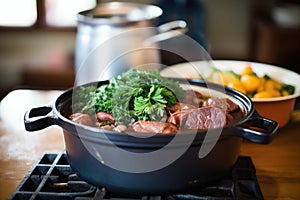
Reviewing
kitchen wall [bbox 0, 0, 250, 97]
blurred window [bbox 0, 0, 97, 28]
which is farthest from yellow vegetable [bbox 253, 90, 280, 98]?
blurred window [bbox 0, 0, 97, 28]

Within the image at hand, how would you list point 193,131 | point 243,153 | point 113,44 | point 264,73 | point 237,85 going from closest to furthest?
1. point 193,131
2. point 243,153
3. point 237,85
4. point 264,73
5. point 113,44

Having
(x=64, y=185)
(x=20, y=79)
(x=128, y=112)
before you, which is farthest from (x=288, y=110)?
(x=20, y=79)

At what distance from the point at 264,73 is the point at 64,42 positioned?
214 cm

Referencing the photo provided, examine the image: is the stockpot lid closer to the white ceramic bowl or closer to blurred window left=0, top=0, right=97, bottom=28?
the white ceramic bowl

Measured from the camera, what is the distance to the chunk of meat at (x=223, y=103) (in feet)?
3.11

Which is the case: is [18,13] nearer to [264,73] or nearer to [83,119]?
[264,73]

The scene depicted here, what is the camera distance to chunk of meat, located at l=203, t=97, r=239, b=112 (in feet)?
3.11

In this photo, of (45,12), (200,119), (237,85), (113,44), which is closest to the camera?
(200,119)

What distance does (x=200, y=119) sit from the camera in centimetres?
86

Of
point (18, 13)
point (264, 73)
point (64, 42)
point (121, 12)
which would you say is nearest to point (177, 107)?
point (264, 73)

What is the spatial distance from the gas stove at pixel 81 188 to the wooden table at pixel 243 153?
0.04 m

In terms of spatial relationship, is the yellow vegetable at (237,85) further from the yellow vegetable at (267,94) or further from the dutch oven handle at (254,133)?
the dutch oven handle at (254,133)

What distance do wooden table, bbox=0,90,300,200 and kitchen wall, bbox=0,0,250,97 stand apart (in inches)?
75.9

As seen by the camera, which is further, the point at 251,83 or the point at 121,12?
the point at 121,12
